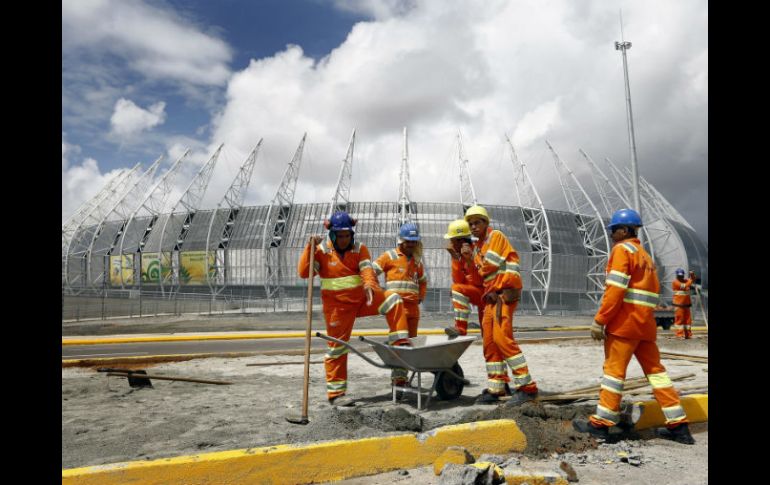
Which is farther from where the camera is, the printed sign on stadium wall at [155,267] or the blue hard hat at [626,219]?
the printed sign on stadium wall at [155,267]

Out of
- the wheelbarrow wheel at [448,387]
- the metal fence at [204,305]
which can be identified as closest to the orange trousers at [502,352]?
the wheelbarrow wheel at [448,387]

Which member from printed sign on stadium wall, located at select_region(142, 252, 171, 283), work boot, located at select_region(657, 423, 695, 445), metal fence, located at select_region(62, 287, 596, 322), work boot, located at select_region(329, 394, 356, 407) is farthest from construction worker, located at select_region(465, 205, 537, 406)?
printed sign on stadium wall, located at select_region(142, 252, 171, 283)

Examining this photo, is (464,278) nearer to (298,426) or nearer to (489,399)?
(489,399)

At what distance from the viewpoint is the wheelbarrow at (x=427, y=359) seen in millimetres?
4867

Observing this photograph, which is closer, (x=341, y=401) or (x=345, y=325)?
(x=341, y=401)

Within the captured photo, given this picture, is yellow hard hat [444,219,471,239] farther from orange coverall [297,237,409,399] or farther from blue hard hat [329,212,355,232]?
blue hard hat [329,212,355,232]

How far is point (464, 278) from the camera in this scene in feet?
19.4

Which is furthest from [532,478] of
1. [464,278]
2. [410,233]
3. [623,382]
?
[410,233]

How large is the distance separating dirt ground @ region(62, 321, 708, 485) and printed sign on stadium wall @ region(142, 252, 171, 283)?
43519mm

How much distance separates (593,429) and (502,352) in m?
1.24

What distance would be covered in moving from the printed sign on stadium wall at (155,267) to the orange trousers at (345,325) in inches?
1838

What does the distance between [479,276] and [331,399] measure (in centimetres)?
228

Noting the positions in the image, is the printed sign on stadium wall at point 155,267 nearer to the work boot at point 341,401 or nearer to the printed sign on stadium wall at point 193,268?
the printed sign on stadium wall at point 193,268
